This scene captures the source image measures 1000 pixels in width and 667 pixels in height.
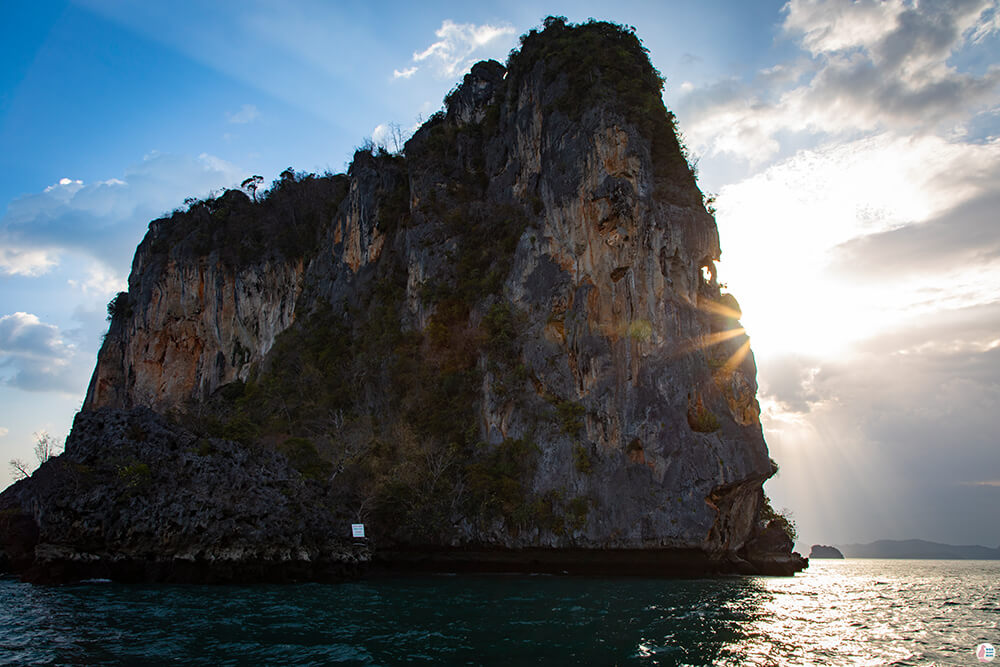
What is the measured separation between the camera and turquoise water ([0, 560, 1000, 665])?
12.1 metres

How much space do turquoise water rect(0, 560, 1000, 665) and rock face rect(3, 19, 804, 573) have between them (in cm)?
735

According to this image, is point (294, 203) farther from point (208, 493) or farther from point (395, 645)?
point (395, 645)

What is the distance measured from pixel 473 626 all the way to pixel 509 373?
2385 cm

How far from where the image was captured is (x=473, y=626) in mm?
15086

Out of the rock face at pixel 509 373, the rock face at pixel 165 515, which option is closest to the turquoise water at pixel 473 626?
the rock face at pixel 165 515

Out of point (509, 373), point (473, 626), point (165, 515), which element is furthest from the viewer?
point (509, 373)

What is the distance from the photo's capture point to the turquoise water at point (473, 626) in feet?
39.6

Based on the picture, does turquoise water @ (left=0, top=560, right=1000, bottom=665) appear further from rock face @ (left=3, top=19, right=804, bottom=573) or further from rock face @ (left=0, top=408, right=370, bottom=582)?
rock face @ (left=3, top=19, right=804, bottom=573)

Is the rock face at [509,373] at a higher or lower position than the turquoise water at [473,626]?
higher

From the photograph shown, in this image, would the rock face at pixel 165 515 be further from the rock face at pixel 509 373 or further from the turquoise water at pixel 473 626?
the turquoise water at pixel 473 626

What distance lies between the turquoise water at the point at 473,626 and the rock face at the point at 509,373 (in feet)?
24.1

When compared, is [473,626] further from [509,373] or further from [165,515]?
[509,373]

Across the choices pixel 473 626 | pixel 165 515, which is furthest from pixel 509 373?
pixel 473 626

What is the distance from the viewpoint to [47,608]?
56.3 ft
